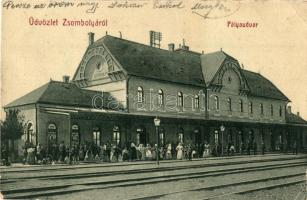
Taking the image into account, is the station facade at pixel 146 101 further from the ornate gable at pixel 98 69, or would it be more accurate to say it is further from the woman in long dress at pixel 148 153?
the woman in long dress at pixel 148 153

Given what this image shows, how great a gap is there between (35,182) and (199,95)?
17.1m

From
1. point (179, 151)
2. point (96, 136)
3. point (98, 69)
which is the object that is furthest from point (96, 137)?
point (179, 151)

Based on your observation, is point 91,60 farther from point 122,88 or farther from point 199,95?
point 199,95

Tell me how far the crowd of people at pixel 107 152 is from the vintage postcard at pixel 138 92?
6 cm

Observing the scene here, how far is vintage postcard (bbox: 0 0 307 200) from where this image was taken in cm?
1117

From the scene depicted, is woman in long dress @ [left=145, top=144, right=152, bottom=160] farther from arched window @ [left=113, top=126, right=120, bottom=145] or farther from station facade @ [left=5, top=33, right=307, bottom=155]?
arched window @ [left=113, top=126, right=120, bottom=145]

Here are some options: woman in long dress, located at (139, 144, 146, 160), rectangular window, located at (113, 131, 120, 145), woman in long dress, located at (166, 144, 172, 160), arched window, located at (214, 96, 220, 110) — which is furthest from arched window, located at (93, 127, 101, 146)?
arched window, located at (214, 96, 220, 110)

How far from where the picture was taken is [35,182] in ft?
38.2

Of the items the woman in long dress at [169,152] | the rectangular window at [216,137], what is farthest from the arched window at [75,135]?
the rectangular window at [216,137]

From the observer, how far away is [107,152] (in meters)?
20.6

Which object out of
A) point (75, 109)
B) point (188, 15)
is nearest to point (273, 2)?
point (188, 15)

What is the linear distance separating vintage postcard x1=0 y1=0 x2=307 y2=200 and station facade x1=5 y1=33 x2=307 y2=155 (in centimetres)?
7

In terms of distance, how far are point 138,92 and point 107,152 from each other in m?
4.69

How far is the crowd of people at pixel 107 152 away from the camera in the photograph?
59.8 feet
